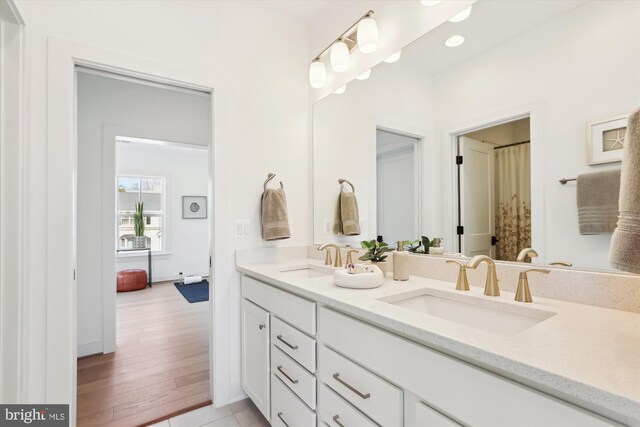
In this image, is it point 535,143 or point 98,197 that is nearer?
point 535,143

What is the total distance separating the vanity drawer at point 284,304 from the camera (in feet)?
4.00

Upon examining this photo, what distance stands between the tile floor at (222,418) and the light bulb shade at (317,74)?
212cm

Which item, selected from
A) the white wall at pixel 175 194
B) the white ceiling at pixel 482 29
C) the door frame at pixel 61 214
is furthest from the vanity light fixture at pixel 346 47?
the white wall at pixel 175 194

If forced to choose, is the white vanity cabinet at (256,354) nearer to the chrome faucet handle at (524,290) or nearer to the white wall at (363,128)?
the white wall at (363,128)

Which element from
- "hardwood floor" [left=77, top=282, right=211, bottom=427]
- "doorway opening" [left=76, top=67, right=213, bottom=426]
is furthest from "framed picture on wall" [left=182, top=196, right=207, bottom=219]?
"hardwood floor" [left=77, top=282, right=211, bottom=427]

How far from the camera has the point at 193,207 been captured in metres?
5.70

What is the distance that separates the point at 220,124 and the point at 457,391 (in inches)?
70.5

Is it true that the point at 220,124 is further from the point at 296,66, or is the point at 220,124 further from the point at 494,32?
the point at 494,32

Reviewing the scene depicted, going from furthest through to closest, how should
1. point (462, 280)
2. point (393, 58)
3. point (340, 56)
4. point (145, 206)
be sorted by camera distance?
1. point (145, 206)
2. point (340, 56)
3. point (393, 58)
4. point (462, 280)

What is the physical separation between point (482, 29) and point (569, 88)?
46 cm

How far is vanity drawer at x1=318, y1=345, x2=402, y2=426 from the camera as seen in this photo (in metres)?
0.86

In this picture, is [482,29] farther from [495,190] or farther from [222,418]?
[222,418]

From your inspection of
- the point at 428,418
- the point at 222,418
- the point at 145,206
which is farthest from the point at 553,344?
the point at 145,206

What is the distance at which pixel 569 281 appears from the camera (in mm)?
1000
